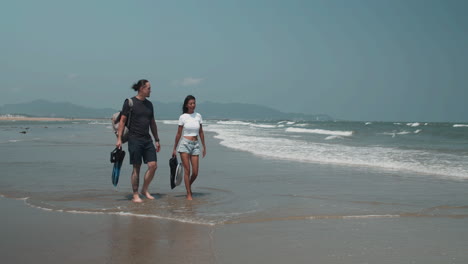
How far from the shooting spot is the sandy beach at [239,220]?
150 inches

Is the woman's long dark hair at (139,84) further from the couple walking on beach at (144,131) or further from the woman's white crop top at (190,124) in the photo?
the woman's white crop top at (190,124)

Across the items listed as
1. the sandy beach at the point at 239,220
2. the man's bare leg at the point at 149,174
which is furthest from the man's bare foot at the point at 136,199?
the man's bare leg at the point at 149,174

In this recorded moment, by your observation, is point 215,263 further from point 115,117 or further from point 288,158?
point 288,158

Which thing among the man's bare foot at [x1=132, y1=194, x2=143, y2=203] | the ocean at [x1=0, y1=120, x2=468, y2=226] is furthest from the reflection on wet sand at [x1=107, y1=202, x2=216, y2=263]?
the man's bare foot at [x1=132, y1=194, x2=143, y2=203]

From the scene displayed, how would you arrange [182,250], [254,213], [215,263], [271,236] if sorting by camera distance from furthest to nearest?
[254,213], [271,236], [182,250], [215,263]

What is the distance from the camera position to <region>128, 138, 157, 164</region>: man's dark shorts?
6258mm

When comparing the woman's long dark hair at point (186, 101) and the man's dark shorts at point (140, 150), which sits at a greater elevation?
the woman's long dark hair at point (186, 101)

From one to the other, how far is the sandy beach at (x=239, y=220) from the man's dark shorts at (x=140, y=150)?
63 cm

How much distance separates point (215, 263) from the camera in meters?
3.56

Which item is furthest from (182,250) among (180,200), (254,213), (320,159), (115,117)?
(320,159)

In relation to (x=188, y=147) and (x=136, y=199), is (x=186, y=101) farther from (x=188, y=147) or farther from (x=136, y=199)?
(x=136, y=199)

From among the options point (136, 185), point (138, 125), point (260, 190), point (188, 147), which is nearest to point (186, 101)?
point (188, 147)

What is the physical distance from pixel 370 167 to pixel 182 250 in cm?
778

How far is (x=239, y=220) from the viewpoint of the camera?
509 centimetres
